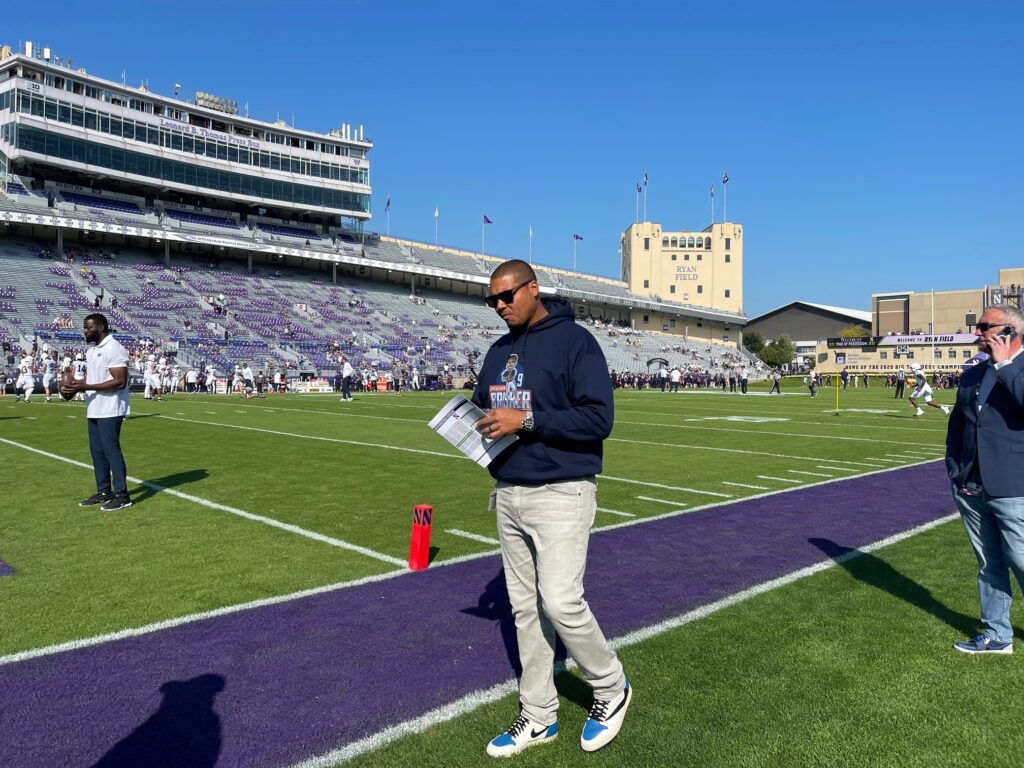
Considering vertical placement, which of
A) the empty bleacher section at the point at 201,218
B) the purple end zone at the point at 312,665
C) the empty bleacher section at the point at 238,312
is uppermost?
the empty bleacher section at the point at 201,218

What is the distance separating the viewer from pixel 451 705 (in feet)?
11.7

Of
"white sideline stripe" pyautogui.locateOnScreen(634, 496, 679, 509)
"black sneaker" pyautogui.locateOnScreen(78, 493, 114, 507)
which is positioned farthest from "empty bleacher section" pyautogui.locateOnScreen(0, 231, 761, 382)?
"white sideline stripe" pyautogui.locateOnScreen(634, 496, 679, 509)

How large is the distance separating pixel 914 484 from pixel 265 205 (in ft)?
196

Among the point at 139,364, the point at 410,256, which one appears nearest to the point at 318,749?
the point at 139,364

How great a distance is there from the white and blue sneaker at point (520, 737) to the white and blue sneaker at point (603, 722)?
157 millimetres

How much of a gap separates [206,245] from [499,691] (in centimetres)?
5773

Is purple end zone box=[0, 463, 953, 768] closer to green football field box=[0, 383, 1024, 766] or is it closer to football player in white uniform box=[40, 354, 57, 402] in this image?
green football field box=[0, 383, 1024, 766]

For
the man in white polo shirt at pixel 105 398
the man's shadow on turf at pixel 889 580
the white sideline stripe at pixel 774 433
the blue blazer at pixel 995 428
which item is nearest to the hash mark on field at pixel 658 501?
the man's shadow on turf at pixel 889 580

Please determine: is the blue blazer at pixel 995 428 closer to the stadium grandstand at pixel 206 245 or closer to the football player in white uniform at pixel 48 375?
the football player in white uniform at pixel 48 375

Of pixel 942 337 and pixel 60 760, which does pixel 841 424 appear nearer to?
pixel 60 760

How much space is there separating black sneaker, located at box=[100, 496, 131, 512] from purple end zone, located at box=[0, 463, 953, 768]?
403 cm

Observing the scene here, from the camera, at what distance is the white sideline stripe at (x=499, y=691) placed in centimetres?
312

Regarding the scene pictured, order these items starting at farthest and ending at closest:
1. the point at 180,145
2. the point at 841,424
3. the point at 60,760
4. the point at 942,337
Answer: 1. the point at 942,337
2. the point at 180,145
3. the point at 841,424
4. the point at 60,760

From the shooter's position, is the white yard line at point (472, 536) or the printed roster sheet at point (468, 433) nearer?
the printed roster sheet at point (468, 433)
